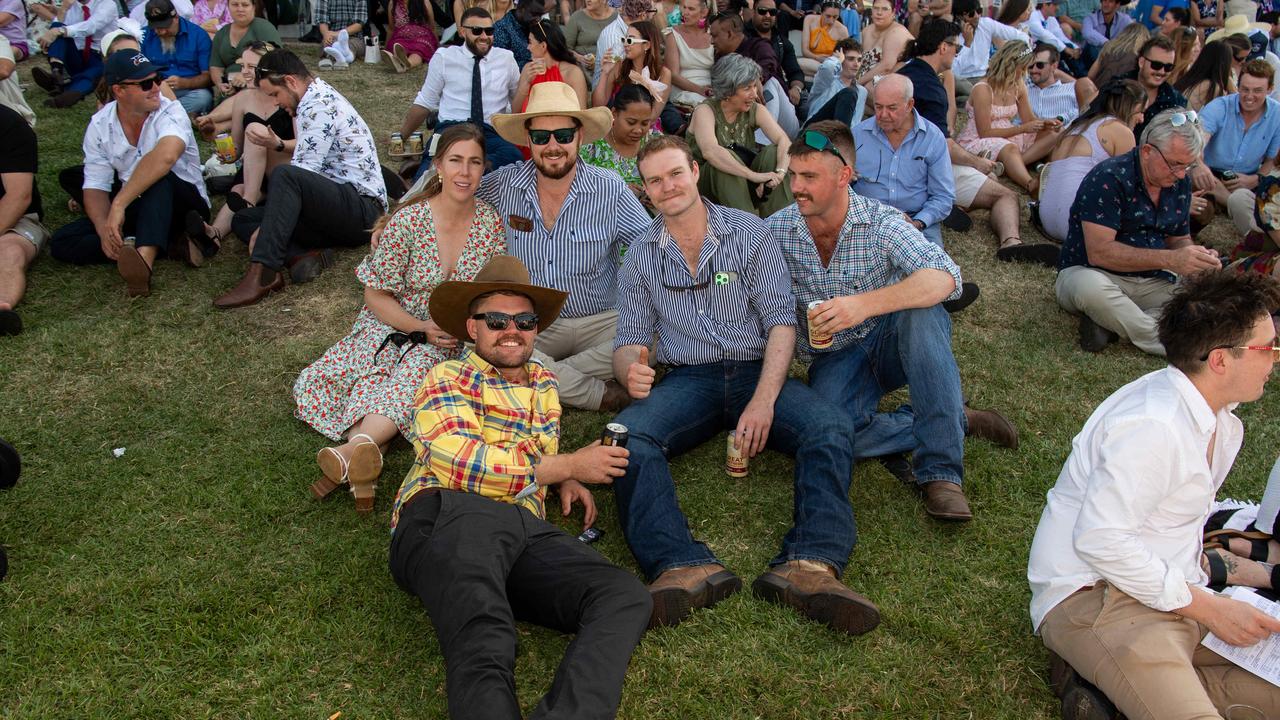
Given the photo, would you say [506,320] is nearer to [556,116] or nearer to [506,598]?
Answer: [506,598]

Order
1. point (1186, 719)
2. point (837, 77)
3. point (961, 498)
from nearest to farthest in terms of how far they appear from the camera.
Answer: point (1186, 719)
point (961, 498)
point (837, 77)

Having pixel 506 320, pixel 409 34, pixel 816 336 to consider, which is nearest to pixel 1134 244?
pixel 816 336

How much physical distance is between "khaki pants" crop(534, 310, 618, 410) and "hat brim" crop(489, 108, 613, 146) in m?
1.10

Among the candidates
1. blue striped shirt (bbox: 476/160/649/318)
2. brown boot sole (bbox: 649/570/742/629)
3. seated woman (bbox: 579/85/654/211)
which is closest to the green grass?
brown boot sole (bbox: 649/570/742/629)

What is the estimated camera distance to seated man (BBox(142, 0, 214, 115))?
9.88 meters

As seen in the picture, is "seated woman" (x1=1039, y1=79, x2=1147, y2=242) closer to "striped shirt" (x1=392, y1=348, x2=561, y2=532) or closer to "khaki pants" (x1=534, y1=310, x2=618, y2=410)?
"khaki pants" (x1=534, y1=310, x2=618, y2=410)

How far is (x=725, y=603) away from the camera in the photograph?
12.6ft

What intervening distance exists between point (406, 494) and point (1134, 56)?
29.3ft

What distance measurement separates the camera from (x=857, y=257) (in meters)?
4.64

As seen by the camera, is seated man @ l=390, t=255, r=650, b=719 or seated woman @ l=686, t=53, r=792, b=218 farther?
seated woman @ l=686, t=53, r=792, b=218

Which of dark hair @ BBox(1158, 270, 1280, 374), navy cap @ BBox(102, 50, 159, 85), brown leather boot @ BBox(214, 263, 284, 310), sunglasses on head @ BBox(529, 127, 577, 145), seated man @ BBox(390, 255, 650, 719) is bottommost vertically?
brown leather boot @ BBox(214, 263, 284, 310)

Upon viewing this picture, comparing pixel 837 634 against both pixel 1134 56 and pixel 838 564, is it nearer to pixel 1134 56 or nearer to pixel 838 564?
pixel 838 564

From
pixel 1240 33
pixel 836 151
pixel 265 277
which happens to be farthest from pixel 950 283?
pixel 1240 33

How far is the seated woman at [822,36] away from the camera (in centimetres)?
1119
